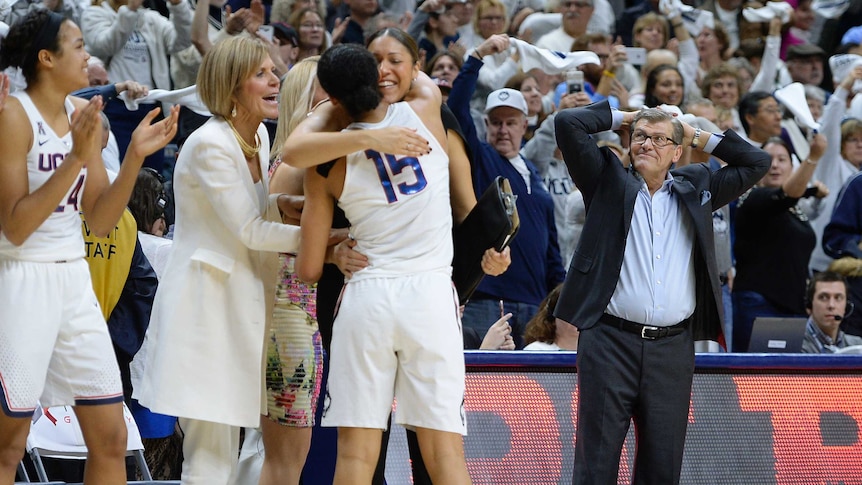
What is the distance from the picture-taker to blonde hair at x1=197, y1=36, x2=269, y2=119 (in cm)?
466

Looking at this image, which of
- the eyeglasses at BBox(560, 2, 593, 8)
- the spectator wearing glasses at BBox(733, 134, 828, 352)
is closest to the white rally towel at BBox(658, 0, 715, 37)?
the eyeglasses at BBox(560, 2, 593, 8)

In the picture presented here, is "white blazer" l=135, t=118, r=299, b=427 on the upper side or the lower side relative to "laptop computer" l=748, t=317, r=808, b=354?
upper

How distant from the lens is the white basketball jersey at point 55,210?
4273mm

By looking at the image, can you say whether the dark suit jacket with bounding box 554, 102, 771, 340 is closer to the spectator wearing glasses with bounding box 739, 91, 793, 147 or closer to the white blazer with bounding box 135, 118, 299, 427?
the white blazer with bounding box 135, 118, 299, 427

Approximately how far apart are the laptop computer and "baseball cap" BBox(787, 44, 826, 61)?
5.97m

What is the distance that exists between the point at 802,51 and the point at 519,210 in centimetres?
573

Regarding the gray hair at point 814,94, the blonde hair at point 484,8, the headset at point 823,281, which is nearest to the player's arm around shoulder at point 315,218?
the headset at point 823,281

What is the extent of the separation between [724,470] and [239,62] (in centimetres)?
307

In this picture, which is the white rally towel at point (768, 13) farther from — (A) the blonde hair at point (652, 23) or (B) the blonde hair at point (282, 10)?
(B) the blonde hair at point (282, 10)

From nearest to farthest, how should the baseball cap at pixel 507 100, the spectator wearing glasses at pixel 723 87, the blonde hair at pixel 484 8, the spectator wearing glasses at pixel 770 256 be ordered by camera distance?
the baseball cap at pixel 507 100, the spectator wearing glasses at pixel 770 256, the blonde hair at pixel 484 8, the spectator wearing glasses at pixel 723 87

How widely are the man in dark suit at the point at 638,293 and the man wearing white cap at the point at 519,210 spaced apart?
84.8 inches

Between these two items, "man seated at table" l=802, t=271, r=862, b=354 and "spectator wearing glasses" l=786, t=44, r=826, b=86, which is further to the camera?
"spectator wearing glasses" l=786, t=44, r=826, b=86

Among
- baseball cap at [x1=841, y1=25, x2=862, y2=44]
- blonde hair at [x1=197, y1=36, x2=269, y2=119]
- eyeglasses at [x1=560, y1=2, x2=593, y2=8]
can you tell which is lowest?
baseball cap at [x1=841, y1=25, x2=862, y2=44]

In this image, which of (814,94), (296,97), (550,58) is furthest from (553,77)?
(296,97)
